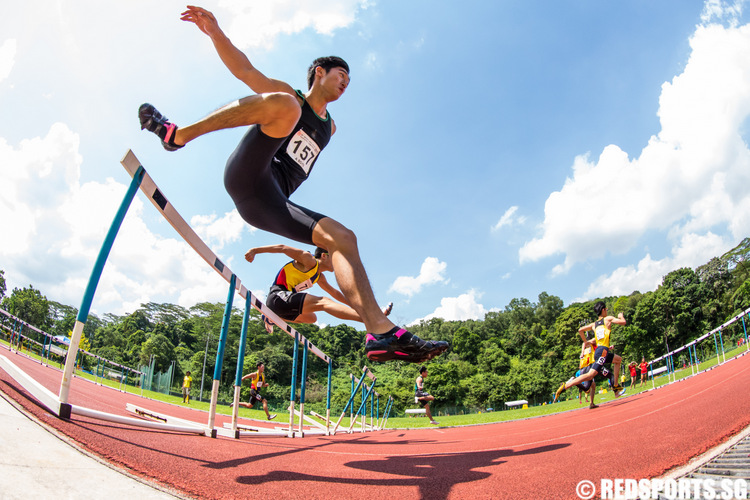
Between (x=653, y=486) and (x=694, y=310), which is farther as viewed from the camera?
(x=694, y=310)

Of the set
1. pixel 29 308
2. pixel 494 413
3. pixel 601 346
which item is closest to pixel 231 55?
pixel 601 346

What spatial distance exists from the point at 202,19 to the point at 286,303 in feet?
7.66

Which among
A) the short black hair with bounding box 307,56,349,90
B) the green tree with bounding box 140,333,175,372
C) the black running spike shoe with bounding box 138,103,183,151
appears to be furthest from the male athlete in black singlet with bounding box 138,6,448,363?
the green tree with bounding box 140,333,175,372

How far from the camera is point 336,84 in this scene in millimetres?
2562

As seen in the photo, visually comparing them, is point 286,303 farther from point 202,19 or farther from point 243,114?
point 202,19

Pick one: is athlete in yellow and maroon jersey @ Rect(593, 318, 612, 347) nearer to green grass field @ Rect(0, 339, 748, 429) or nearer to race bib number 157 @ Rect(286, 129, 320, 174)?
green grass field @ Rect(0, 339, 748, 429)

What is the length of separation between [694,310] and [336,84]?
62905 mm

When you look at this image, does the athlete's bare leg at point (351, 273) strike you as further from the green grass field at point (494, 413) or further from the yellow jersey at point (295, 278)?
the green grass field at point (494, 413)

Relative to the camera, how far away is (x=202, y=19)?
6.80 ft

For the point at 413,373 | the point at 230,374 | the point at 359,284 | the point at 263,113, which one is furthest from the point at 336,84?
the point at 413,373

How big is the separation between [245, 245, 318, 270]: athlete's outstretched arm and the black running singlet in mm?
1274

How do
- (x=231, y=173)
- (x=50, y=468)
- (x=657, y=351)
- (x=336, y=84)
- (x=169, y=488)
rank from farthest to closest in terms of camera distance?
(x=657, y=351), (x=336, y=84), (x=231, y=173), (x=169, y=488), (x=50, y=468)

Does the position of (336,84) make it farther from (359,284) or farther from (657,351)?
(657,351)

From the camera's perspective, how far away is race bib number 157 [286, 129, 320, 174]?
2.41 metres
